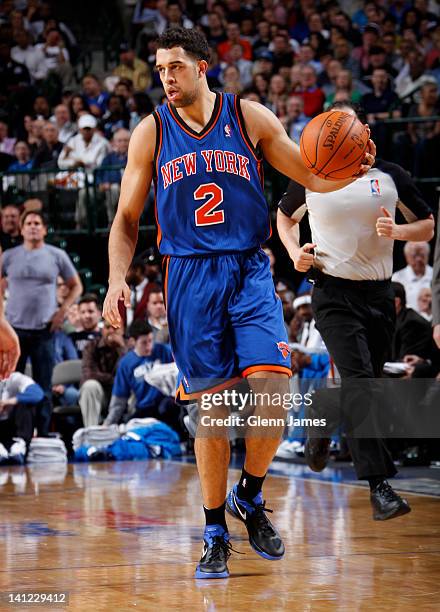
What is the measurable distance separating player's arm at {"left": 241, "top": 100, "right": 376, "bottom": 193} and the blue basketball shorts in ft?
1.69

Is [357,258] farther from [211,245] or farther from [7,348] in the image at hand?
[7,348]

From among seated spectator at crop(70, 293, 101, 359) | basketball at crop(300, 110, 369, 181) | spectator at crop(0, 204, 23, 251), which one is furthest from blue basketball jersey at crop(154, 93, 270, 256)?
spectator at crop(0, 204, 23, 251)

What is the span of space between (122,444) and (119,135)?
17.9 ft

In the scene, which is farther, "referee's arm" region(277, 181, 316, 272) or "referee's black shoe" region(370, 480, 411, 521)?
"referee's arm" region(277, 181, 316, 272)

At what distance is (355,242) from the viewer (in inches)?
248

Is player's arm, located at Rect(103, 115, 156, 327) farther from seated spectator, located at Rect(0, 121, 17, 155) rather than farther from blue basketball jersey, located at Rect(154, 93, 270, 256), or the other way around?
seated spectator, located at Rect(0, 121, 17, 155)

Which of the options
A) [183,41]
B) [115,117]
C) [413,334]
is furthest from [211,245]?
[115,117]

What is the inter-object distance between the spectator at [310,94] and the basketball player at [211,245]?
9.56 m

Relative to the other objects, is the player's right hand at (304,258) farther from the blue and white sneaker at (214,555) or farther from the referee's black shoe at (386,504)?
the blue and white sneaker at (214,555)

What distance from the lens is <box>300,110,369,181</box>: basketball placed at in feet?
16.1

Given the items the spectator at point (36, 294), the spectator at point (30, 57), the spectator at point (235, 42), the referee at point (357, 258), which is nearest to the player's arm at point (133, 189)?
the referee at point (357, 258)

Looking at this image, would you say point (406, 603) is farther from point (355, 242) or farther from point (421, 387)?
point (421, 387)

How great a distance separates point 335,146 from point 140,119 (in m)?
10.6

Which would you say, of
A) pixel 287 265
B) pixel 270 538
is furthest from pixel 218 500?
pixel 287 265
